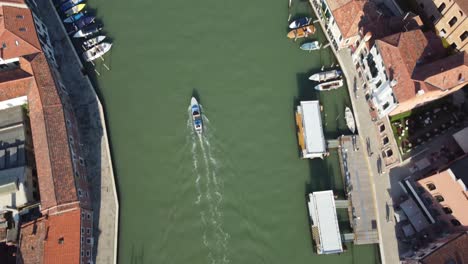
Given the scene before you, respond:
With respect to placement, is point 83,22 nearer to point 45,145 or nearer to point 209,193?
point 45,145

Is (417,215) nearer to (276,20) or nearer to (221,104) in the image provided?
(221,104)

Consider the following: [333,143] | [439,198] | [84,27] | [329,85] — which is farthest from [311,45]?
[84,27]

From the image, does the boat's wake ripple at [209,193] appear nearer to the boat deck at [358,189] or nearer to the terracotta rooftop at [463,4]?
the boat deck at [358,189]

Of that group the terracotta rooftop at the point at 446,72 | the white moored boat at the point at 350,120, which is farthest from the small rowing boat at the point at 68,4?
the terracotta rooftop at the point at 446,72

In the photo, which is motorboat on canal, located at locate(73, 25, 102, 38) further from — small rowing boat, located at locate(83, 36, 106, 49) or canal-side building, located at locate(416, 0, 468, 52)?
canal-side building, located at locate(416, 0, 468, 52)

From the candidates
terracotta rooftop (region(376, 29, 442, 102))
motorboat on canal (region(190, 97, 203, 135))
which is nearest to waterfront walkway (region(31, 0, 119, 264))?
motorboat on canal (region(190, 97, 203, 135))
